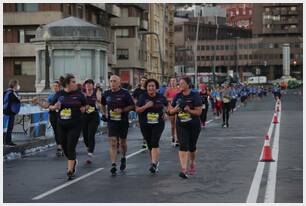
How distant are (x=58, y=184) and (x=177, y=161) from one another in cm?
370

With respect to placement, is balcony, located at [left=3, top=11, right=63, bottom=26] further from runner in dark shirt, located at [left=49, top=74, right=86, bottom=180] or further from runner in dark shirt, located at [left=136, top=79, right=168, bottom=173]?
runner in dark shirt, located at [left=49, top=74, right=86, bottom=180]

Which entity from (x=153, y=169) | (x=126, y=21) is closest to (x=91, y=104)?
(x=153, y=169)

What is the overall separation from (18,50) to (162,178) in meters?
53.4

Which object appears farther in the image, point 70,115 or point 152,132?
point 152,132

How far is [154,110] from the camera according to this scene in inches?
522

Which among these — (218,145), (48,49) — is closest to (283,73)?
(48,49)

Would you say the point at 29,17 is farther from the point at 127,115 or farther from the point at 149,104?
the point at 149,104

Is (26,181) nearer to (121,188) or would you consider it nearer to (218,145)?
(121,188)

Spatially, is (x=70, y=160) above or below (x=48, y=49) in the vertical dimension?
below

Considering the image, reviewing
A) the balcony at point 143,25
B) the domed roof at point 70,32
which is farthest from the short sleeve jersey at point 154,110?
the balcony at point 143,25

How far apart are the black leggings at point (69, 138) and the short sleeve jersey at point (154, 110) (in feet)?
4.36

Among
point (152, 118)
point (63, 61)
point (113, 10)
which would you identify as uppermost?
point (113, 10)

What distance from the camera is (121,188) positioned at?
11.0 metres

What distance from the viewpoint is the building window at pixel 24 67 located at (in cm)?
6428
